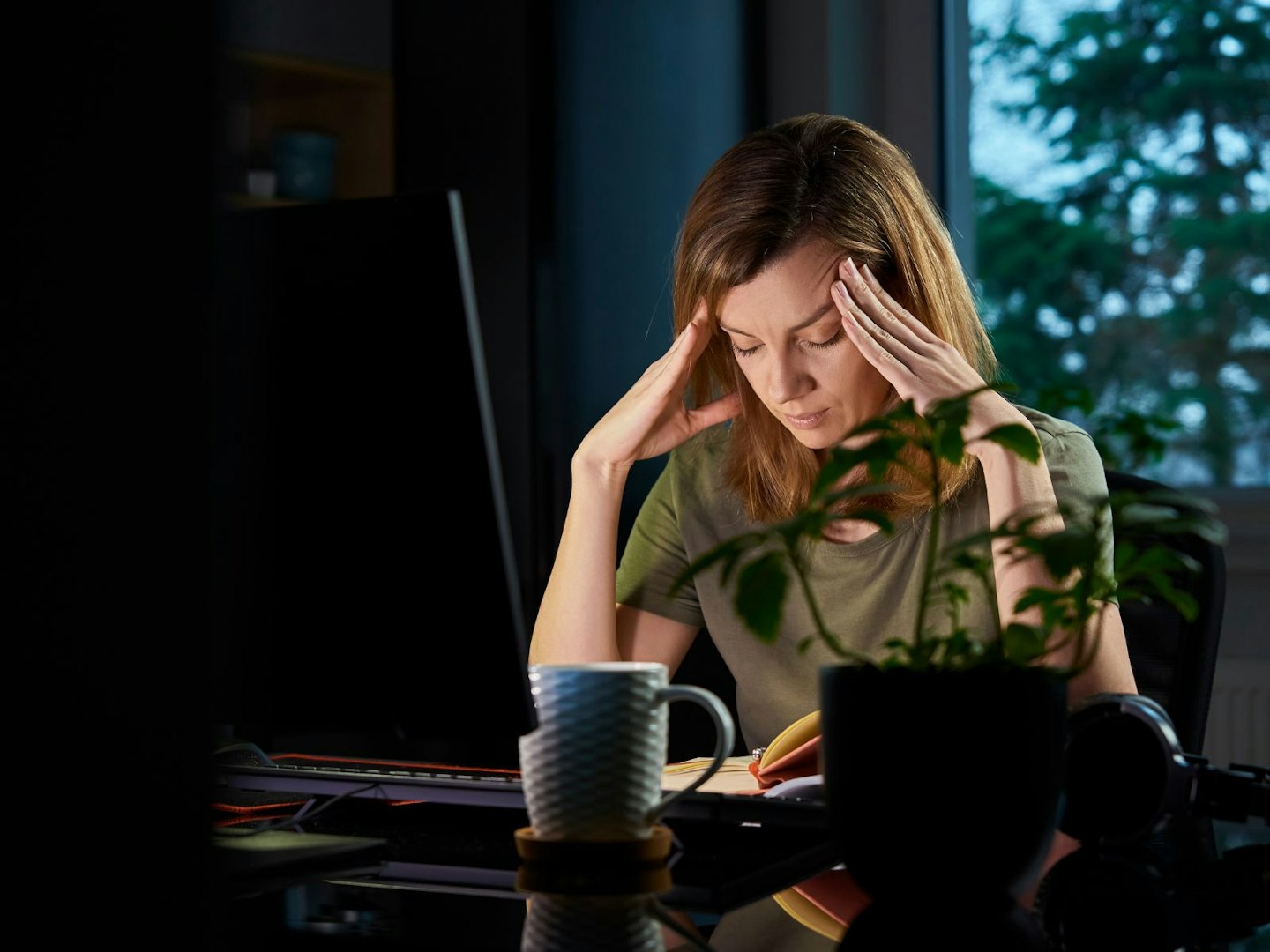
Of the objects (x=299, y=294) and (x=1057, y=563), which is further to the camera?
(x=299, y=294)

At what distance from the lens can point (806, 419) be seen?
4.89 ft

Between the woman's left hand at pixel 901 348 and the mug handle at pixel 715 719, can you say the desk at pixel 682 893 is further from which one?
the woman's left hand at pixel 901 348

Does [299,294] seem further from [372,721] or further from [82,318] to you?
[82,318]

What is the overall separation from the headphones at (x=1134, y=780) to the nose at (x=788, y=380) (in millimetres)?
681

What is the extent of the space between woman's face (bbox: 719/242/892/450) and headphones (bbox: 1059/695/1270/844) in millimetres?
689

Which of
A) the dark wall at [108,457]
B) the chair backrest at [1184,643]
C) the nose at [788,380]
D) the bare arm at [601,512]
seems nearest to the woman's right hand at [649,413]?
the bare arm at [601,512]

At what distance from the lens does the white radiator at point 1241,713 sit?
8.00 feet

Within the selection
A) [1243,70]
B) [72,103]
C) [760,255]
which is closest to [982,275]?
[1243,70]

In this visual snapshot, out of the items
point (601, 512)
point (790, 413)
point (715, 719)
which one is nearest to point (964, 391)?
point (790, 413)

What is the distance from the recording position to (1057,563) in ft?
1.97

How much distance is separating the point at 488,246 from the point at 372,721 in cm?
178

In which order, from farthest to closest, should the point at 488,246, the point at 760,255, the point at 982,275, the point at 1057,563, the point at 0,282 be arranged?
the point at 982,275 → the point at 488,246 → the point at 760,255 → the point at 1057,563 → the point at 0,282

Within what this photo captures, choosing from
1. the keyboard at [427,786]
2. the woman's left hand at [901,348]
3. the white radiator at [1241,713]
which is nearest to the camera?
the keyboard at [427,786]

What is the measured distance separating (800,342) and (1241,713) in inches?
57.6
